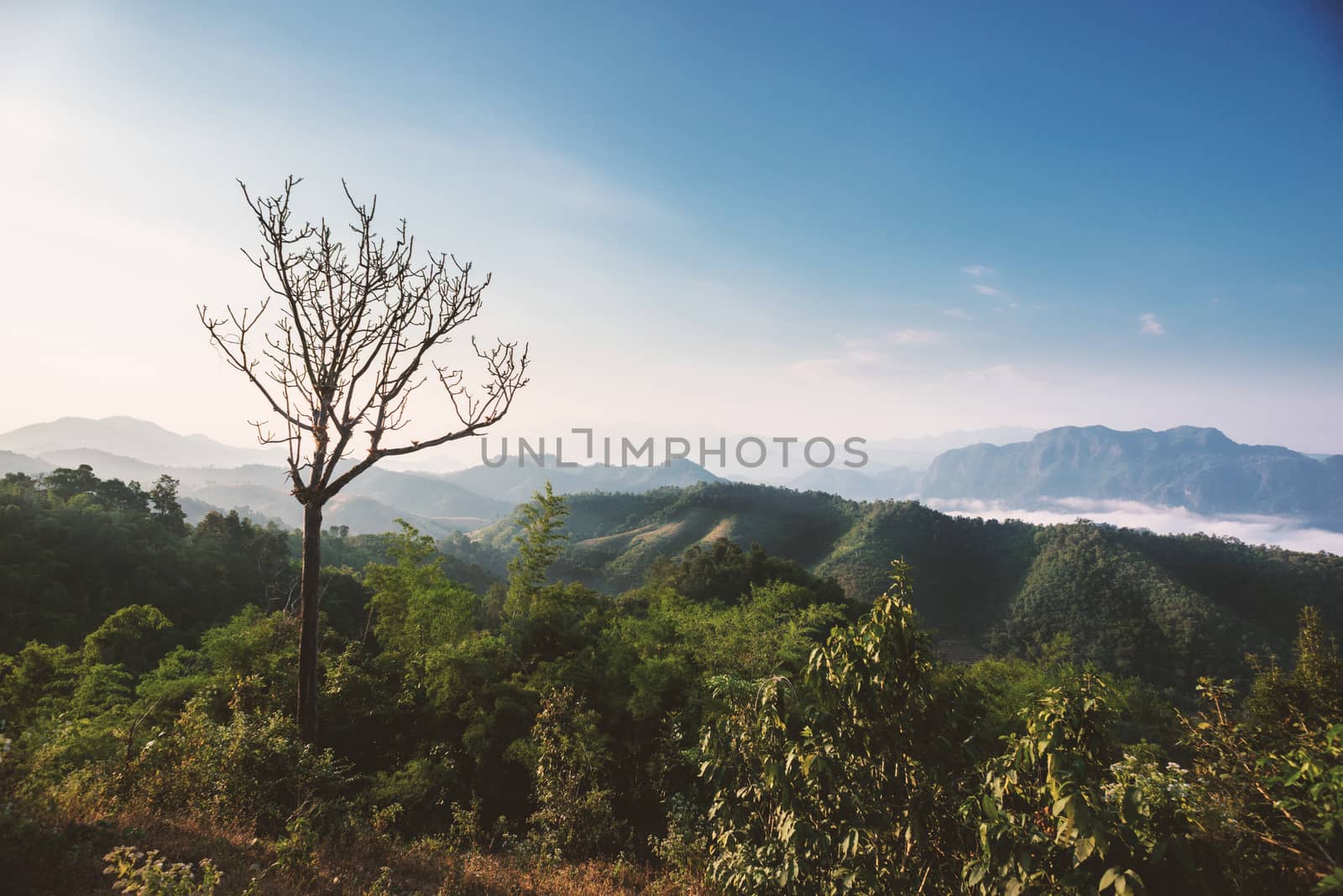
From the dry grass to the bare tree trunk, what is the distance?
2.14 meters

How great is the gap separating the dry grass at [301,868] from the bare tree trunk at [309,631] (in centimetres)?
214

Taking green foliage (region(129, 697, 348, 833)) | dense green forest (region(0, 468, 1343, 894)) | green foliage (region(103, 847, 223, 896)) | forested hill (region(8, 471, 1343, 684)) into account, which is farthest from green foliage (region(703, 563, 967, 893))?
green foliage (region(129, 697, 348, 833))

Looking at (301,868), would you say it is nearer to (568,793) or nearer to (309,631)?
(309,631)

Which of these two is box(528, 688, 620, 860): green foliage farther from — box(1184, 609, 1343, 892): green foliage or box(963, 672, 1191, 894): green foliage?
box(1184, 609, 1343, 892): green foliage

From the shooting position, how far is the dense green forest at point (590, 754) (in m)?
3.21

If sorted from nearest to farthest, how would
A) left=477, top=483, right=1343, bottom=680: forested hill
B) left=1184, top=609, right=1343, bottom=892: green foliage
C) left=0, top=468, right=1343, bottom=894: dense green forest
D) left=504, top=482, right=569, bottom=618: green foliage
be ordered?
left=1184, top=609, right=1343, bottom=892: green foliage
left=0, top=468, right=1343, bottom=894: dense green forest
left=504, top=482, right=569, bottom=618: green foliage
left=477, top=483, right=1343, bottom=680: forested hill

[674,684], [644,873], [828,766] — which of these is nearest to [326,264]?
[828,766]

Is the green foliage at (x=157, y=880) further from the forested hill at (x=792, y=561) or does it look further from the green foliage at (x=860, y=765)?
the forested hill at (x=792, y=561)

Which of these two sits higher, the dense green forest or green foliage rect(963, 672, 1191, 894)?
green foliage rect(963, 672, 1191, 894)

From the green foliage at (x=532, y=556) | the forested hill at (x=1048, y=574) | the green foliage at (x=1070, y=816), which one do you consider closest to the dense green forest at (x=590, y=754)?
the green foliage at (x=1070, y=816)

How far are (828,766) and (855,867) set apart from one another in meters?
0.71

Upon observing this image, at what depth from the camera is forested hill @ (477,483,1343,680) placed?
63250 millimetres

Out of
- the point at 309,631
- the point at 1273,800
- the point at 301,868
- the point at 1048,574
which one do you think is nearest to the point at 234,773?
the point at 309,631

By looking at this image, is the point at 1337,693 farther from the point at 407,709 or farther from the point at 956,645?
the point at 956,645
